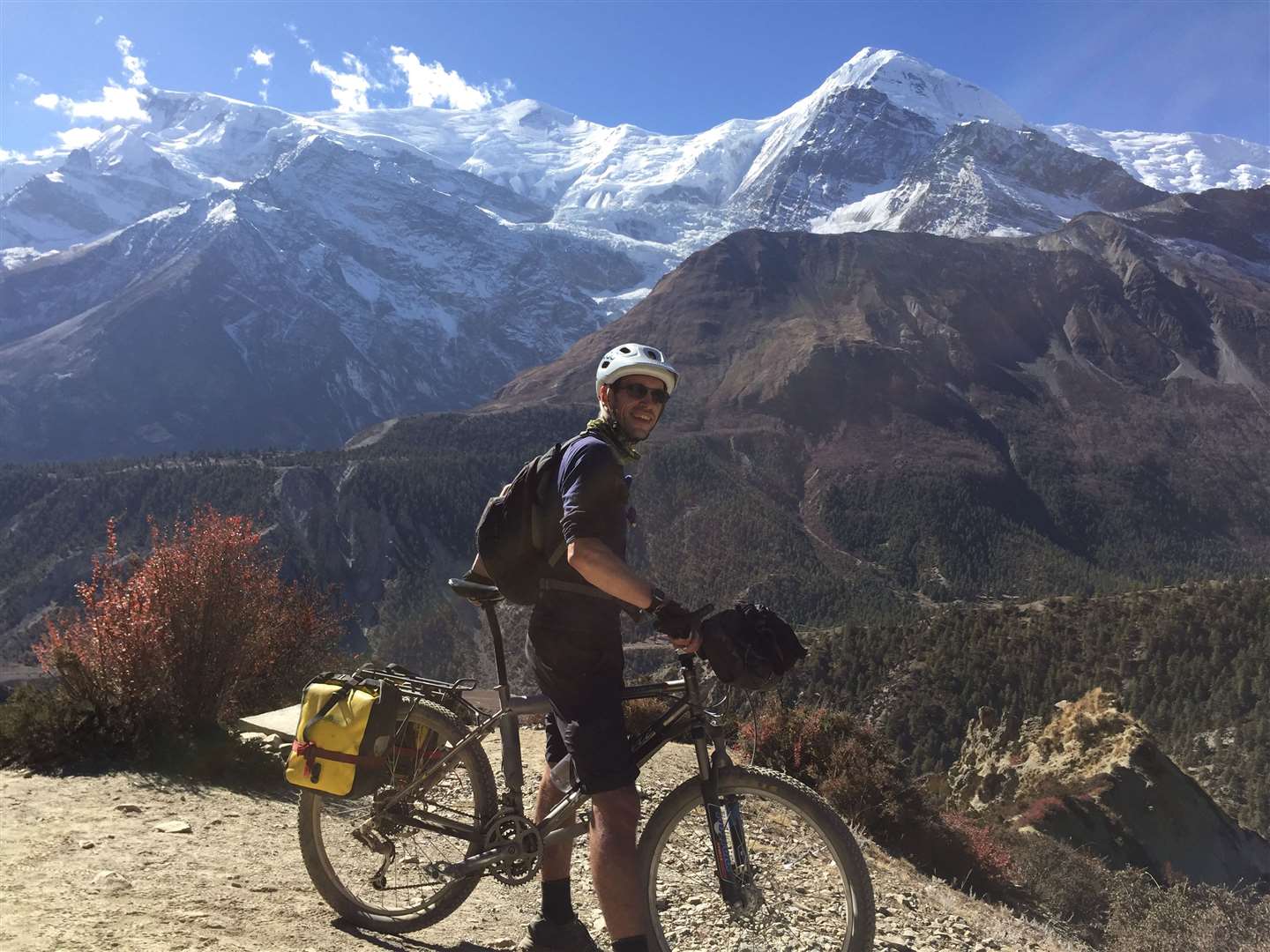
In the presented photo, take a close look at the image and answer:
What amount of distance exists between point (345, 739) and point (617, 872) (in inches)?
68.5

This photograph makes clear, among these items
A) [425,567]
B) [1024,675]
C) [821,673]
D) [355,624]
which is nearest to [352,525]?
[425,567]

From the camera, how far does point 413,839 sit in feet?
18.1

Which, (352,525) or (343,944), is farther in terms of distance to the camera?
(352,525)

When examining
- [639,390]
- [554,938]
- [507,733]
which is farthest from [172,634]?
[639,390]

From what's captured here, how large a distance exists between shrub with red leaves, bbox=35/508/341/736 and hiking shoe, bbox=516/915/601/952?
5.38 m

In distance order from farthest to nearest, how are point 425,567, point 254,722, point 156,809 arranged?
point 425,567 < point 254,722 < point 156,809

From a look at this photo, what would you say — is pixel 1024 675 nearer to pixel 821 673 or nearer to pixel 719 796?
pixel 821 673

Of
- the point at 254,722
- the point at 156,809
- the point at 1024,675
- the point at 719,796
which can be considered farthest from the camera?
the point at 1024,675

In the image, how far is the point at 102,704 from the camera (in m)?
8.80

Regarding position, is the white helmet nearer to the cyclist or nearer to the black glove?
the cyclist

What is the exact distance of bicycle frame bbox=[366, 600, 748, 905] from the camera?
4762 mm

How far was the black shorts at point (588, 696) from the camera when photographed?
4598mm

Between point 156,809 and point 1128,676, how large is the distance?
85.7 metres

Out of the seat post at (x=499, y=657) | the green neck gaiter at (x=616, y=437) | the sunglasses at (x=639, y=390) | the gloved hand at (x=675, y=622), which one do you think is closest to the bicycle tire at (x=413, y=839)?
the seat post at (x=499, y=657)
